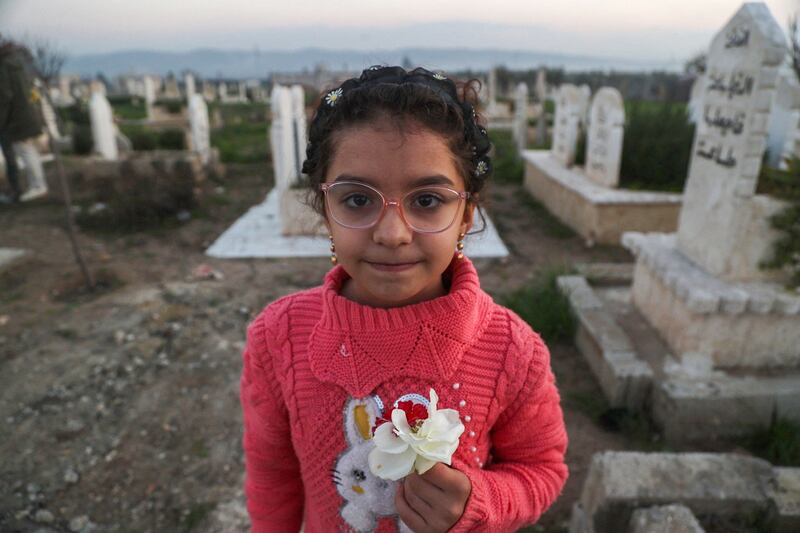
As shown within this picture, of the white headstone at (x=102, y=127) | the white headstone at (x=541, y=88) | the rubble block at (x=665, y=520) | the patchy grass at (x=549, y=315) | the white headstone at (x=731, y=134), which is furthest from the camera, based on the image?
the white headstone at (x=541, y=88)

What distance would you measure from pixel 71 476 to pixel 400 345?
2503 millimetres

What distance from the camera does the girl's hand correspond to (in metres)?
0.90

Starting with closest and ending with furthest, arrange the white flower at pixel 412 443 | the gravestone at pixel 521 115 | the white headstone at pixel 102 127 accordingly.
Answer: the white flower at pixel 412 443 < the white headstone at pixel 102 127 < the gravestone at pixel 521 115

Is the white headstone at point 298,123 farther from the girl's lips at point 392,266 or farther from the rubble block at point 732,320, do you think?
the girl's lips at point 392,266

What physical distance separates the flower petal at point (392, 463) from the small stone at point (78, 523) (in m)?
2.32

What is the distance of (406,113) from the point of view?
97 centimetres

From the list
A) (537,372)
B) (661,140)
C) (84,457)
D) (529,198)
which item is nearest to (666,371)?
(537,372)

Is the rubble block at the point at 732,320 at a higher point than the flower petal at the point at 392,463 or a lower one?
lower

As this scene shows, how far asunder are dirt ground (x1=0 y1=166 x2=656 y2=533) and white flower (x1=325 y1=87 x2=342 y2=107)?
213cm

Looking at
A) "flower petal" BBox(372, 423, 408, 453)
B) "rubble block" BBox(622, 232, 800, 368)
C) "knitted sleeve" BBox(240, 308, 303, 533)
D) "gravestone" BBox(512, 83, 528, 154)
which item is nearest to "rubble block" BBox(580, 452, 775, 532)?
"knitted sleeve" BBox(240, 308, 303, 533)

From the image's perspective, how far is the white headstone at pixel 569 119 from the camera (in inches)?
308

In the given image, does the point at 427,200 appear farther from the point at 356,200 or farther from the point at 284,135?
the point at 284,135

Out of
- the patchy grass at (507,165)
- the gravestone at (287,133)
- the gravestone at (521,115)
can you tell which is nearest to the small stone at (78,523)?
the gravestone at (287,133)

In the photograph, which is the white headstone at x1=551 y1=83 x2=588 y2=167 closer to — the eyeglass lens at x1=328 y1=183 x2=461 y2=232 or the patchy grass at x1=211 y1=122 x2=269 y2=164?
the patchy grass at x1=211 y1=122 x2=269 y2=164
